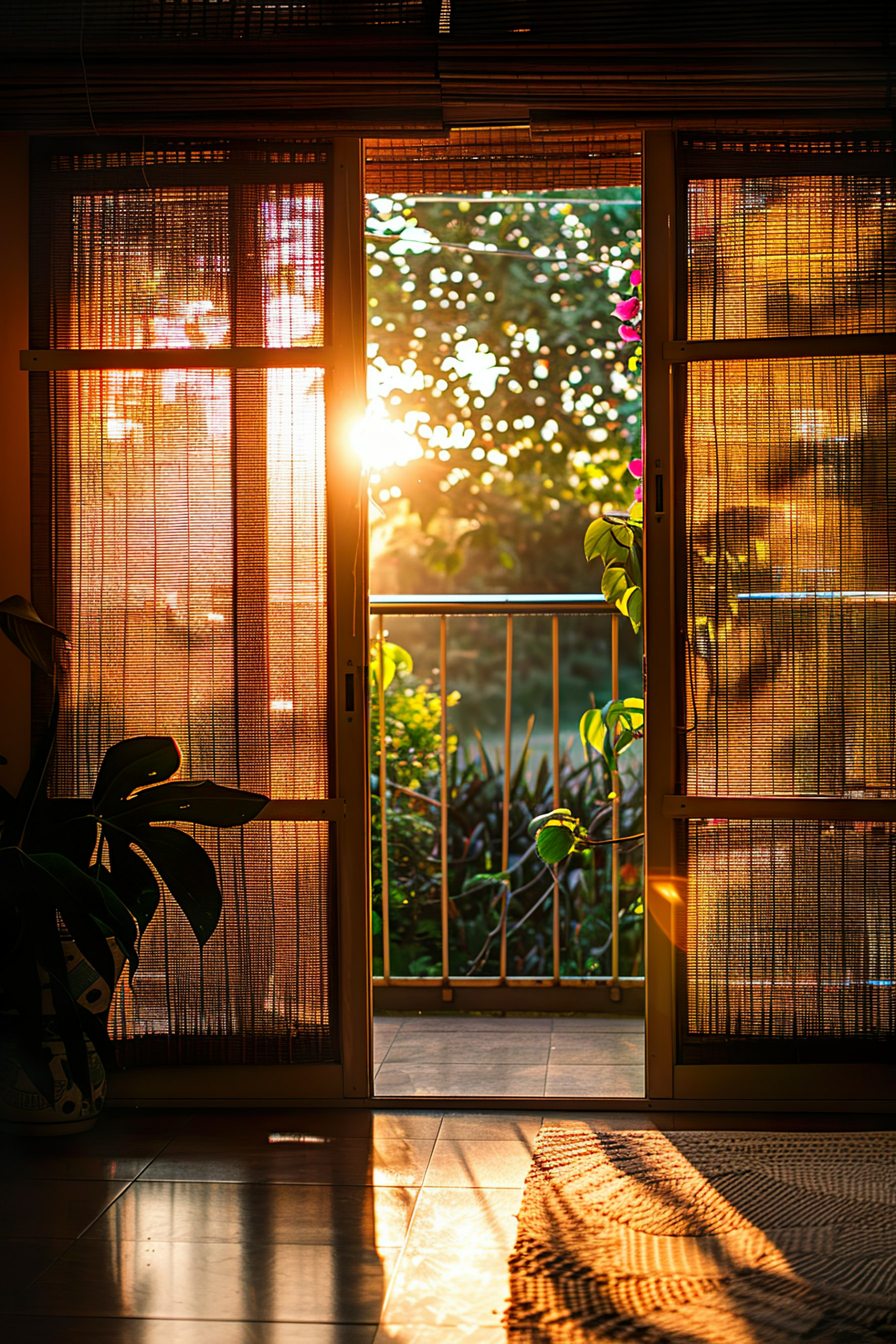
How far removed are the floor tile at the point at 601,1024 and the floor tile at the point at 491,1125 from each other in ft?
Answer: 2.23

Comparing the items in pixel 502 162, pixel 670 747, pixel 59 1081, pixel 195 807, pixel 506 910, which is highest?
pixel 502 162

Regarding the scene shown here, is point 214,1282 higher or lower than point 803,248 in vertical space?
lower

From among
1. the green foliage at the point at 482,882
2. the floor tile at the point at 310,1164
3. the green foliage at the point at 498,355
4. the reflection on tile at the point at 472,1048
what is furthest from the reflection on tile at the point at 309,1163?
the green foliage at the point at 498,355

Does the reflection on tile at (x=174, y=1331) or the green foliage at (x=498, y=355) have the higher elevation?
the green foliage at (x=498, y=355)

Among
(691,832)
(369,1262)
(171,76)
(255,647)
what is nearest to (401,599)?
(255,647)

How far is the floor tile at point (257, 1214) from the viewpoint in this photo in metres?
2.15

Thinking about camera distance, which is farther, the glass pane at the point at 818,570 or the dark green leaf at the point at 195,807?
the glass pane at the point at 818,570

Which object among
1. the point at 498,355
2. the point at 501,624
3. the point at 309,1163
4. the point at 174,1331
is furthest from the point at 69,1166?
the point at 501,624

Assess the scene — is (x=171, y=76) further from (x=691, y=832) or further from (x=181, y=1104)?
(x=181, y=1104)

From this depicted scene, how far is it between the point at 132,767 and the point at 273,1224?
953mm

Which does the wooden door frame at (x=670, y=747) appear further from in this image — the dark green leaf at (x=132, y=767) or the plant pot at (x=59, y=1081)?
the plant pot at (x=59, y=1081)

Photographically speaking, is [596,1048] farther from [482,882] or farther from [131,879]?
[131,879]

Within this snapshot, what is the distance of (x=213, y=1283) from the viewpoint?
1.99 meters

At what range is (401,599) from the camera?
3660mm
